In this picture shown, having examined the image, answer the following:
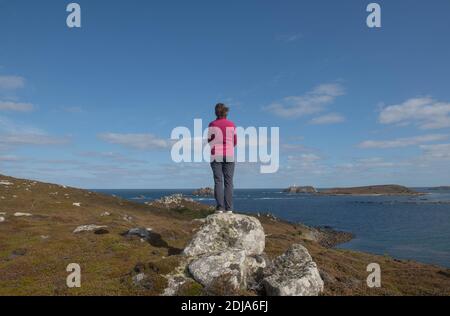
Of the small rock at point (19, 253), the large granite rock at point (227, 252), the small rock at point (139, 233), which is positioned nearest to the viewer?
the large granite rock at point (227, 252)

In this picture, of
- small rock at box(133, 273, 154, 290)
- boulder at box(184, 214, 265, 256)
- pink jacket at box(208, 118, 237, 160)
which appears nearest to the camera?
small rock at box(133, 273, 154, 290)

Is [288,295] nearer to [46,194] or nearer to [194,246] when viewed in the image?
[194,246]

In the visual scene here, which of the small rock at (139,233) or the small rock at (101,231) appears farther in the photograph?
the small rock at (101,231)

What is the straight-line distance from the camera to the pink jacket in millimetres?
18625

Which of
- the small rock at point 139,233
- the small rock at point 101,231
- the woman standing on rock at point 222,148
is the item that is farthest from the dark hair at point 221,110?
the small rock at point 101,231

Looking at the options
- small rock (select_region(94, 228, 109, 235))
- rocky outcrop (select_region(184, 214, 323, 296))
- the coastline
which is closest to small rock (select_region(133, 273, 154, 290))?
the coastline

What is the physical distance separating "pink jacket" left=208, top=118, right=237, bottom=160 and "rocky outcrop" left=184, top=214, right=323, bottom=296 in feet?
13.3

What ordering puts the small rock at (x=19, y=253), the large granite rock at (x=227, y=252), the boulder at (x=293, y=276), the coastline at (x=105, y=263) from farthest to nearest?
the small rock at (x=19, y=253)
the coastline at (x=105, y=263)
the large granite rock at (x=227, y=252)
the boulder at (x=293, y=276)

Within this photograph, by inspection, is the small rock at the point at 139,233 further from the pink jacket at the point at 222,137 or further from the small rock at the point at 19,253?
the pink jacket at the point at 222,137

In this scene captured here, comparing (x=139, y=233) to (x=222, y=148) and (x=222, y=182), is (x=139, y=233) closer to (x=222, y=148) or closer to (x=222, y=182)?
(x=222, y=182)

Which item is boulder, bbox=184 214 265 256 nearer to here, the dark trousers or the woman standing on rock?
the dark trousers

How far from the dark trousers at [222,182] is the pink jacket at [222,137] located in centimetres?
72

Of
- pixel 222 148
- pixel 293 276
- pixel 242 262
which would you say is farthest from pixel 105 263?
pixel 293 276

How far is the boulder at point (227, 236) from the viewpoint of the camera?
1938 centimetres
